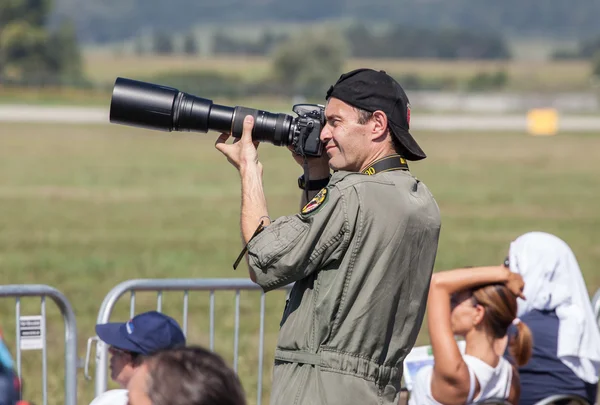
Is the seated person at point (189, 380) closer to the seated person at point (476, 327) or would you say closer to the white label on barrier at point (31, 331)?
the seated person at point (476, 327)

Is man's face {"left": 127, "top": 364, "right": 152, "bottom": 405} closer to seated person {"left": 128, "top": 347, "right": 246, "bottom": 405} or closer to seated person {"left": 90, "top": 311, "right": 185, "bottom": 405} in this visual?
seated person {"left": 128, "top": 347, "right": 246, "bottom": 405}

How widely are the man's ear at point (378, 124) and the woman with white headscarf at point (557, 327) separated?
5.54 ft

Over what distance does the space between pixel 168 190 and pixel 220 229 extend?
17.8ft

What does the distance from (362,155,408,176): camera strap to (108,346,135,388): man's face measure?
126 cm

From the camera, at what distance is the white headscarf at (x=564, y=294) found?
4.23 m

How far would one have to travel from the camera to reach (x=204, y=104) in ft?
10.0

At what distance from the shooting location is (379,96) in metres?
2.82

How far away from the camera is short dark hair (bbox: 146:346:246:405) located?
208 centimetres

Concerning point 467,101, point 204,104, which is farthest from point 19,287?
point 467,101

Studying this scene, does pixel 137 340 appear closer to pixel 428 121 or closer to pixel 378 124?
pixel 378 124

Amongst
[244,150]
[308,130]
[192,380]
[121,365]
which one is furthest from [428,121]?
[192,380]

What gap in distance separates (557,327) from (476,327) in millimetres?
506

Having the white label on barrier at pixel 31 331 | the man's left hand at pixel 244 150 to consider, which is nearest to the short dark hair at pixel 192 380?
the man's left hand at pixel 244 150

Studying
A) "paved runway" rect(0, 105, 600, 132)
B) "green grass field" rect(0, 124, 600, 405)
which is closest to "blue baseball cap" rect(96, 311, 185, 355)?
"green grass field" rect(0, 124, 600, 405)
